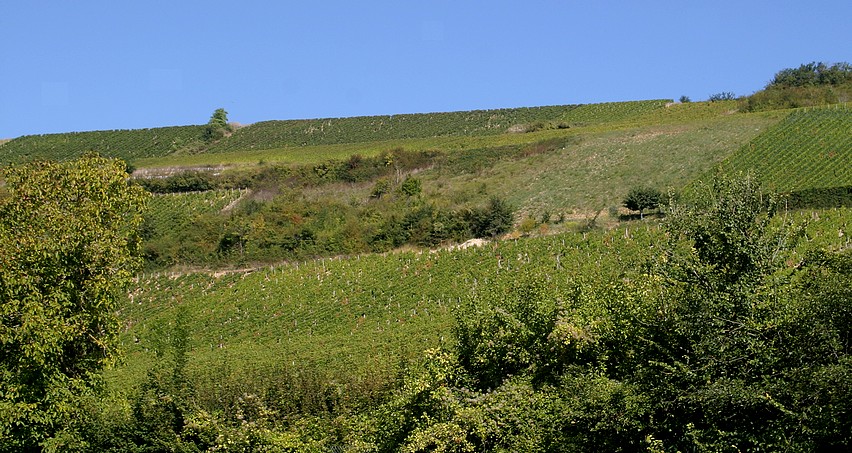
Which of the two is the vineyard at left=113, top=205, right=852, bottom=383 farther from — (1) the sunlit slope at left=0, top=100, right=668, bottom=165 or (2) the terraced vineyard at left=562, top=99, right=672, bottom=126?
(2) the terraced vineyard at left=562, top=99, right=672, bottom=126

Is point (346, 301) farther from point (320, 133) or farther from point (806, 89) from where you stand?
point (320, 133)

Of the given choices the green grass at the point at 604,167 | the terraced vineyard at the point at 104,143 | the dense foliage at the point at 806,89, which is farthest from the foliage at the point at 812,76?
the terraced vineyard at the point at 104,143

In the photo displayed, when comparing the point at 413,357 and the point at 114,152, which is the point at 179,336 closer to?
the point at 413,357

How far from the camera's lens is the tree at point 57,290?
24594mm

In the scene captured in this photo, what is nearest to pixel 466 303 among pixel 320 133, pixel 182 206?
pixel 182 206

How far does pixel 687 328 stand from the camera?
20812 millimetres

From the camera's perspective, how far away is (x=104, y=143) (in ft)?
412

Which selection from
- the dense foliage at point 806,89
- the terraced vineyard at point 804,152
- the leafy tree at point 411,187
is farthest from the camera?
the dense foliage at point 806,89

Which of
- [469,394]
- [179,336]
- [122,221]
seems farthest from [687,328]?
[179,336]

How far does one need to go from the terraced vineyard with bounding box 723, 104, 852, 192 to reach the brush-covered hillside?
370mm

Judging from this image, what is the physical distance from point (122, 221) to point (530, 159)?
64.0m

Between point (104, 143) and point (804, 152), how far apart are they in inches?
3544

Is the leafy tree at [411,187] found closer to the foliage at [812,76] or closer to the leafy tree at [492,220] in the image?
the leafy tree at [492,220]

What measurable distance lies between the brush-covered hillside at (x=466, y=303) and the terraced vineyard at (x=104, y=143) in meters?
33.2
